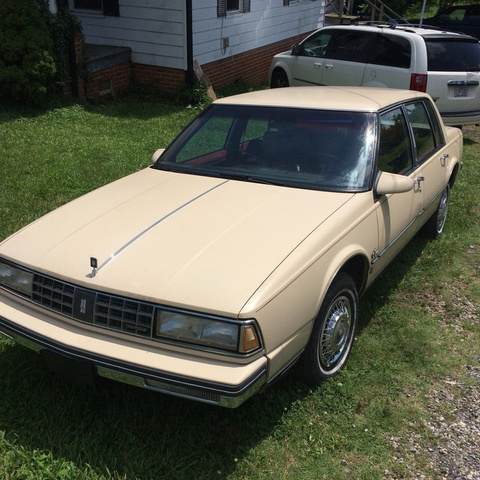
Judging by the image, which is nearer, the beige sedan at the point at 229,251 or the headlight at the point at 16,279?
the beige sedan at the point at 229,251

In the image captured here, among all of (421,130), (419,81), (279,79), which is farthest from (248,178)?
(279,79)

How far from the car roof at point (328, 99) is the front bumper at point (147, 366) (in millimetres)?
2182

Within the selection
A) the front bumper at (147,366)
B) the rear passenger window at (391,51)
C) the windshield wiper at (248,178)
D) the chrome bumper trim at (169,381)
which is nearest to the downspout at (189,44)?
the rear passenger window at (391,51)

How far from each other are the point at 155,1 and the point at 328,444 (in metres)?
9.62

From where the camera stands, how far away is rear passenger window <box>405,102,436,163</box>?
471 cm

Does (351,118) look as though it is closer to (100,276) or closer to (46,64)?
(100,276)

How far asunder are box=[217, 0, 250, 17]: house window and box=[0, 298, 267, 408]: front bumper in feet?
33.2

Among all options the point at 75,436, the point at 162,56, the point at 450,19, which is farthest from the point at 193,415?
the point at 450,19

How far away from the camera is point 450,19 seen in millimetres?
17844

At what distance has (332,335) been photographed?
3.45 meters

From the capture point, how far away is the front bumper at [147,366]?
8.69 feet

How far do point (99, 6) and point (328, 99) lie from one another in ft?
28.5

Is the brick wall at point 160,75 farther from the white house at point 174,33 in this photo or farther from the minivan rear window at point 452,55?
the minivan rear window at point 452,55

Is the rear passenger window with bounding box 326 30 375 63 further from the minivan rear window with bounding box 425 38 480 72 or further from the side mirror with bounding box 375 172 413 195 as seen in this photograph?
the side mirror with bounding box 375 172 413 195
